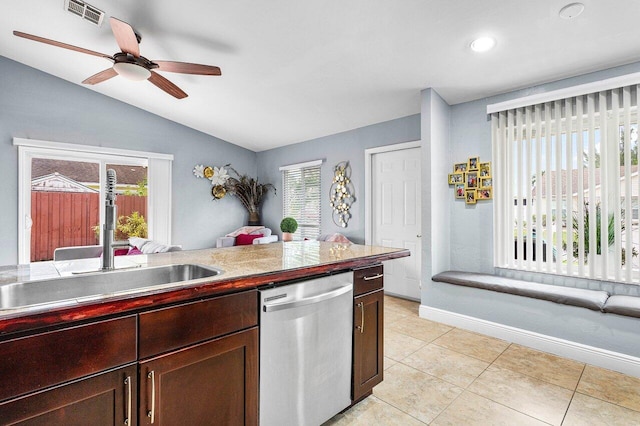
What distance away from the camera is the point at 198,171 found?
5648 mm

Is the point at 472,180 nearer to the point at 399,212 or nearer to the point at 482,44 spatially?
the point at 399,212

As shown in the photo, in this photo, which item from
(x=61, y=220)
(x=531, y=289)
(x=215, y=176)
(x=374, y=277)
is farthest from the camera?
(x=215, y=176)

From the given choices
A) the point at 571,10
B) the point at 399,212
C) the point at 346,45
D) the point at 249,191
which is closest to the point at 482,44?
the point at 571,10

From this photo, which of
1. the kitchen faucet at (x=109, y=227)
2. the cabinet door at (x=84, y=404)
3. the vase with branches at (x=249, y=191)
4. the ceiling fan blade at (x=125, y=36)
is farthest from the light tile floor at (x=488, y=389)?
the vase with branches at (x=249, y=191)

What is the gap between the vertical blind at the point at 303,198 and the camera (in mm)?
5309

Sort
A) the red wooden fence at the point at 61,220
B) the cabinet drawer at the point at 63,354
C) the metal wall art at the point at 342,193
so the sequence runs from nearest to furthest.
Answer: the cabinet drawer at the point at 63,354, the red wooden fence at the point at 61,220, the metal wall art at the point at 342,193

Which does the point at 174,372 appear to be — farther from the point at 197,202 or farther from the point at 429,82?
the point at 197,202

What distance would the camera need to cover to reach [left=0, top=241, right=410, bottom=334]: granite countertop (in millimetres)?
839

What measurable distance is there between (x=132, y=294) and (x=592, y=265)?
3503mm

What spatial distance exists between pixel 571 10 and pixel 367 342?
2.58m

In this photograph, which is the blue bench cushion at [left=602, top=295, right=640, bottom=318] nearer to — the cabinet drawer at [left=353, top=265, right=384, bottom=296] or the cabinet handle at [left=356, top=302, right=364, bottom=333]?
the cabinet drawer at [left=353, top=265, right=384, bottom=296]

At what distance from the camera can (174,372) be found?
111cm

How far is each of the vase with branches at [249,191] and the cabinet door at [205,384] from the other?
4921mm

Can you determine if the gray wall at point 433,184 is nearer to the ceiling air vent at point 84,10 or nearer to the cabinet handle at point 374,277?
the cabinet handle at point 374,277
